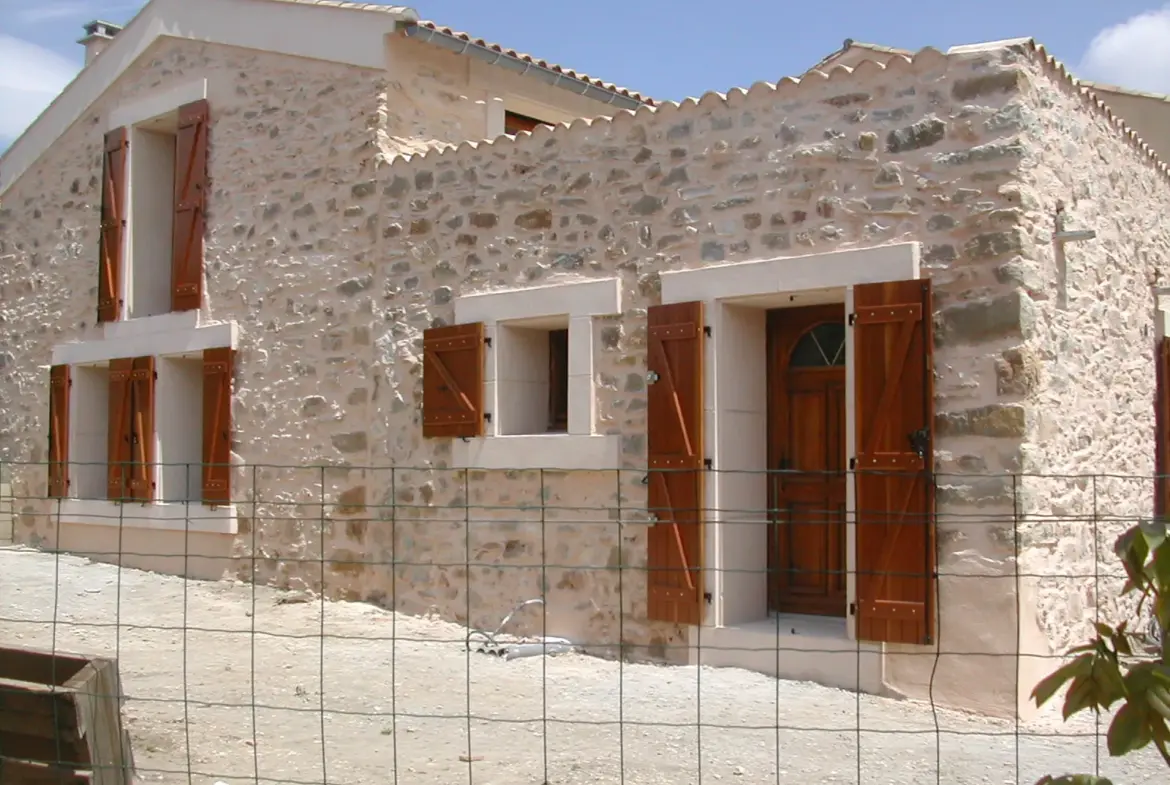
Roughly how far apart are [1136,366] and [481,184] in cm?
424

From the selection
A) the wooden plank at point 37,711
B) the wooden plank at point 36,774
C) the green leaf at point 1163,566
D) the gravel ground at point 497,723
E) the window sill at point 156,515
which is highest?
the green leaf at point 1163,566

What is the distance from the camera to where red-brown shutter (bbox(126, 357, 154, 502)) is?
382 inches

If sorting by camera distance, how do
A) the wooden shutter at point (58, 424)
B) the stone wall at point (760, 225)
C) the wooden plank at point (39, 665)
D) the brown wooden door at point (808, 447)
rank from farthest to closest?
1. the wooden shutter at point (58, 424)
2. the brown wooden door at point (808, 447)
3. the stone wall at point (760, 225)
4. the wooden plank at point (39, 665)

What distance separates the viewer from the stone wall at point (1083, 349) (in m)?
5.63

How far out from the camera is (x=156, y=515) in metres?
9.64

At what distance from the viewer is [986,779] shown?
4648mm

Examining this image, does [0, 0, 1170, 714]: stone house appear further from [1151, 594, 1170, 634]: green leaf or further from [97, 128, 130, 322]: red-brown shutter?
[1151, 594, 1170, 634]: green leaf

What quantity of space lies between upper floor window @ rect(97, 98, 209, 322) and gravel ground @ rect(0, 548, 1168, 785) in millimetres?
3543

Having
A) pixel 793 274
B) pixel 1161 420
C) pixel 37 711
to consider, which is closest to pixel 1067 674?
pixel 37 711

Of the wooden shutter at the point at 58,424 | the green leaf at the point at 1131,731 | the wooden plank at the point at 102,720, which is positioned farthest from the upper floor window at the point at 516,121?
the green leaf at the point at 1131,731

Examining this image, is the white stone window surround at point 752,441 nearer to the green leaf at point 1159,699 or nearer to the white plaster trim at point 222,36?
the white plaster trim at point 222,36

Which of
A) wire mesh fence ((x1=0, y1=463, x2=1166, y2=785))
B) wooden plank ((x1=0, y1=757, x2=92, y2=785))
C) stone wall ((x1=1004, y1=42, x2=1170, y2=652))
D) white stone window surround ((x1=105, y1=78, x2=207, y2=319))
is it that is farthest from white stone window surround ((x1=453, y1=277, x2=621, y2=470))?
white stone window surround ((x1=105, y1=78, x2=207, y2=319))

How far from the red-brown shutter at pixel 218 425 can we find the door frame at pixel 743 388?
13.4ft

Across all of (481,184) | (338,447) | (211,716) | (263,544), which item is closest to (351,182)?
(481,184)
